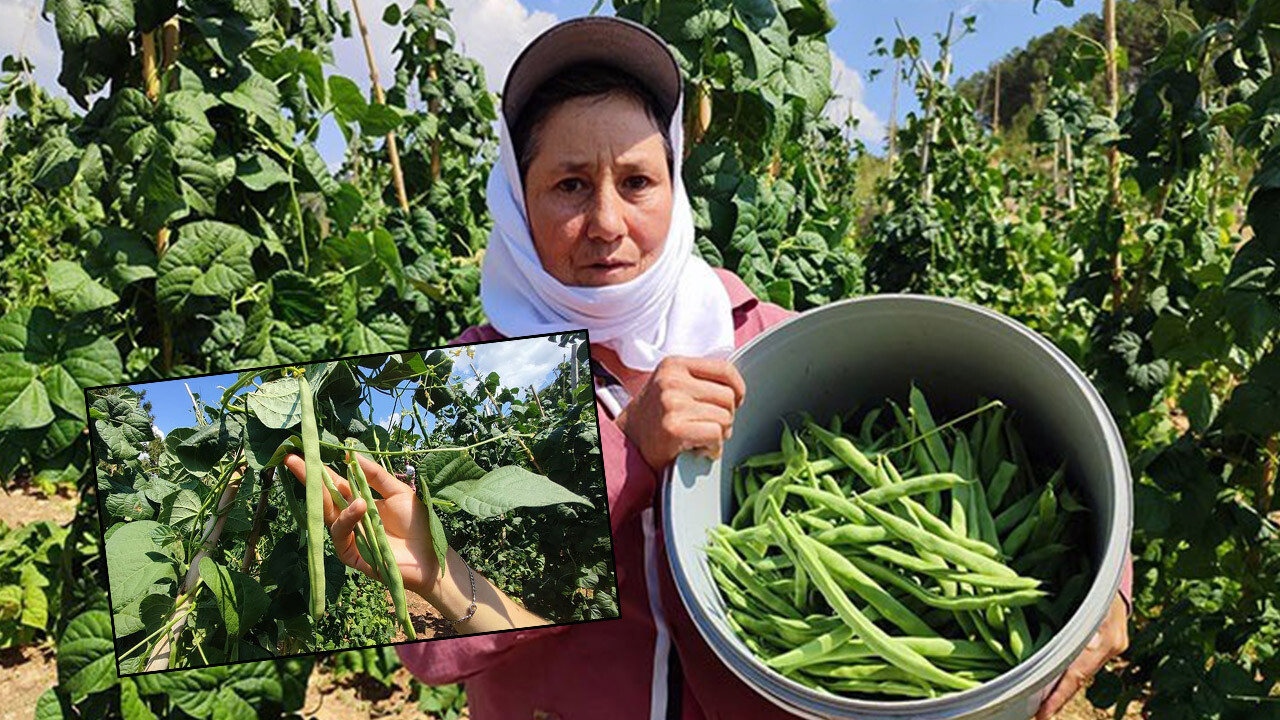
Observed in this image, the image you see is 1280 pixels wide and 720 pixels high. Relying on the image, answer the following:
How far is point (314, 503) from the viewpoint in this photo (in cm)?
99

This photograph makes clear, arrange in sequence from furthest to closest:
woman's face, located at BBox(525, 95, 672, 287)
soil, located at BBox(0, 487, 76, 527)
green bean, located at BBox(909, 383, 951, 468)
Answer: soil, located at BBox(0, 487, 76, 527), woman's face, located at BBox(525, 95, 672, 287), green bean, located at BBox(909, 383, 951, 468)

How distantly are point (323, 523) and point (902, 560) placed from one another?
63 cm

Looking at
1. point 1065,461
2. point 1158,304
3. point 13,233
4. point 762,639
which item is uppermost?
point 13,233

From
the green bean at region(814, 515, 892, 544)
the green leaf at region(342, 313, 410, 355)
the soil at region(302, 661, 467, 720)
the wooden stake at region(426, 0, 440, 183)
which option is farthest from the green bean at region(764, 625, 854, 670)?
the wooden stake at region(426, 0, 440, 183)

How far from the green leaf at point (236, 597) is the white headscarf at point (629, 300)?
1.92ft

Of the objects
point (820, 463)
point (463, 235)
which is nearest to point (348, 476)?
point (820, 463)

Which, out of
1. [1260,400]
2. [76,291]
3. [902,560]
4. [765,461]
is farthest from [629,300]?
[1260,400]

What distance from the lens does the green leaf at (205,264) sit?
2146 millimetres

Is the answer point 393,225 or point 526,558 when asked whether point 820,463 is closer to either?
point 526,558

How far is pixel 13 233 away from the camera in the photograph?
10.3 metres

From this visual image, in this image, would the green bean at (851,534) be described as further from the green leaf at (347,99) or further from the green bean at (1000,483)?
the green leaf at (347,99)

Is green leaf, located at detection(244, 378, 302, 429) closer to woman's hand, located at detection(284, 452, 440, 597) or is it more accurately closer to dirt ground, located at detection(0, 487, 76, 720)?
woman's hand, located at detection(284, 452, 440, 597)

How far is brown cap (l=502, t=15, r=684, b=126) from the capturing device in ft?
4.63

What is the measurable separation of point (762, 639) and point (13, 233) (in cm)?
1140
